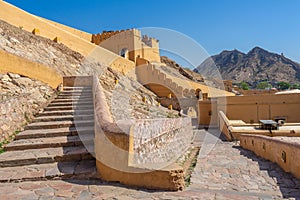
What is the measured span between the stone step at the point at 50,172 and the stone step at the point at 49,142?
61 centimetres

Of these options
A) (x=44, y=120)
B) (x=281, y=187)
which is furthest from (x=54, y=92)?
(x=281, y=187)

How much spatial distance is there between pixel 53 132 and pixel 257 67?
99.3 metres

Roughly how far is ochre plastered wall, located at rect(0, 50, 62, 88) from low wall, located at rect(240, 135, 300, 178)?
713 centimetres

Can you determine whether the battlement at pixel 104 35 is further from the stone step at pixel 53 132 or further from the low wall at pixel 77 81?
the stone step at pixel 53 132

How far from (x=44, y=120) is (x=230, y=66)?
330 feet

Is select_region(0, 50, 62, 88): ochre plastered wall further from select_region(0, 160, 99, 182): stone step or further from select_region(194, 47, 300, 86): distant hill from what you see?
select_region(194, 47, 300, 86): distant hill

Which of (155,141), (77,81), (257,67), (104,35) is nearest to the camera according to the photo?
(155,141)

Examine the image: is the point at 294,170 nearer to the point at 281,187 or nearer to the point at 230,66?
the point at 281,187

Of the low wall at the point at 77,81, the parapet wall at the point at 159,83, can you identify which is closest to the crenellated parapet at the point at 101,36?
the parapet wall at the point at 159,83

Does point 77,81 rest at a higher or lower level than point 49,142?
higher

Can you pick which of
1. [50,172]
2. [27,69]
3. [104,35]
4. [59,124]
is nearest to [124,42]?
[104,35]

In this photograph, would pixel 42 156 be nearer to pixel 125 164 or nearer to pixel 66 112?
pixel 125 164

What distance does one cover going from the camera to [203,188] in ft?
11.7

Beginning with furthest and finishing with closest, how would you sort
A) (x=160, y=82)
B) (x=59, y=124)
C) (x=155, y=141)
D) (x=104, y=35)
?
1. (x=104, y=35)
2. (x=160, y=82)
3. (x=155, y=141)
4. (x=59, y=124)
